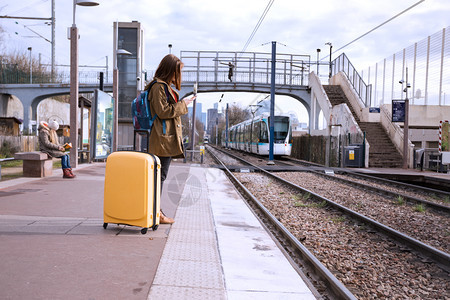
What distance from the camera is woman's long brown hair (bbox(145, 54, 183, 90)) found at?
5.36 m

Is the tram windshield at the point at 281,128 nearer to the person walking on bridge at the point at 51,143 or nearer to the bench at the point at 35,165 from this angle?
the person walking on bridge at the point at 51,143

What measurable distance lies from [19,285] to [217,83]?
3485cm

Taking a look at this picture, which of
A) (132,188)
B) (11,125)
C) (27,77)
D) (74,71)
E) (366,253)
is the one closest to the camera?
(132,188)

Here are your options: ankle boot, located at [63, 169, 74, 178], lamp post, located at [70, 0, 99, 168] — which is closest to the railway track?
ankle boot, located at [63, 169, 74, 178]

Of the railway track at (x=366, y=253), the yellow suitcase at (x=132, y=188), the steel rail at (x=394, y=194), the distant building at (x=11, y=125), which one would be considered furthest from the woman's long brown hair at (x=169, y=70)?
the distant building at (x=11, y=125)

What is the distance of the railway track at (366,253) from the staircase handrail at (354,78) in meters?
22.8

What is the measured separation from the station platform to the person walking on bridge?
3652mm

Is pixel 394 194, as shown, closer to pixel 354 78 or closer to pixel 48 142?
pixel 48 142

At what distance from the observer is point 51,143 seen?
35.4 feet

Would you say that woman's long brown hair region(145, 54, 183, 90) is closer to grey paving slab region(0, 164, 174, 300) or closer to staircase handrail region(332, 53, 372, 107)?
grey paving slab region(0, 164, 174, 300)

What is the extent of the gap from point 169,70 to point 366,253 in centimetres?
356

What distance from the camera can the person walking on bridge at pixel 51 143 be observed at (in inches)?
419

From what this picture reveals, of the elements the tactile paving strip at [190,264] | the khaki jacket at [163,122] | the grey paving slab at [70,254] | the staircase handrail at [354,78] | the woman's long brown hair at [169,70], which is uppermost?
the staircase handrail at [354,78]

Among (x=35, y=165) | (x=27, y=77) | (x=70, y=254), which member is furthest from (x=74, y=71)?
(x=27, y=77)
